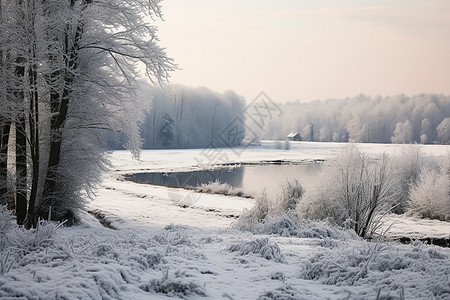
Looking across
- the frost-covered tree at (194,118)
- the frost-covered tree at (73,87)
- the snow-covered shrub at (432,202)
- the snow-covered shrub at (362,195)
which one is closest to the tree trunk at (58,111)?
the frost-covered tree at (73,87)

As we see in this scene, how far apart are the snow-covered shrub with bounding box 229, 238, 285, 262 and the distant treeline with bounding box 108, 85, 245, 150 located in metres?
74.1

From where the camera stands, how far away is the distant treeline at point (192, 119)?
83.8 m

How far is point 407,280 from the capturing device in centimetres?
531

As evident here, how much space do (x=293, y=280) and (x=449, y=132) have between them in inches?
4267

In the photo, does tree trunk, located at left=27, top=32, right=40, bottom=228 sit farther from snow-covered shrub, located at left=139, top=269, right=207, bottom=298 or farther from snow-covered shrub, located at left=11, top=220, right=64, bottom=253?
snow-covered shrub, located at left=139, top=269, right=207, bottom=298

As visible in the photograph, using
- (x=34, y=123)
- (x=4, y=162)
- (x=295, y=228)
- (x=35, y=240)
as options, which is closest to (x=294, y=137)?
(x=295, y=228)

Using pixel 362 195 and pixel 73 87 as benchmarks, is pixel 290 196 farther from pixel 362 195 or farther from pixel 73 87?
pixel 73 87

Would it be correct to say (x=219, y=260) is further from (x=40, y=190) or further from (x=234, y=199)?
(x=234, y=199)

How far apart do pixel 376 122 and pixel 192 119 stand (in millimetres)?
61214

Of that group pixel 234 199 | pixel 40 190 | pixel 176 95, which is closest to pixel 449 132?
pixel 176 95

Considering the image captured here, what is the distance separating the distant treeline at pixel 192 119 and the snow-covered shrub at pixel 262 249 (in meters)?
74.1

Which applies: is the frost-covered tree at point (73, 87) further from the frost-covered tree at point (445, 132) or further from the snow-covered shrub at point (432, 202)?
the frost-covered tree at point (445, 132)

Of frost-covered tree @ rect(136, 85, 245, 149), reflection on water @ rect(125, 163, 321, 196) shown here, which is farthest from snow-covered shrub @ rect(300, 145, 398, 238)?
frost-covered tree @ rect(136, 85, 245, 149)

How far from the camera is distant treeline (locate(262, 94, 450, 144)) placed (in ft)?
366
